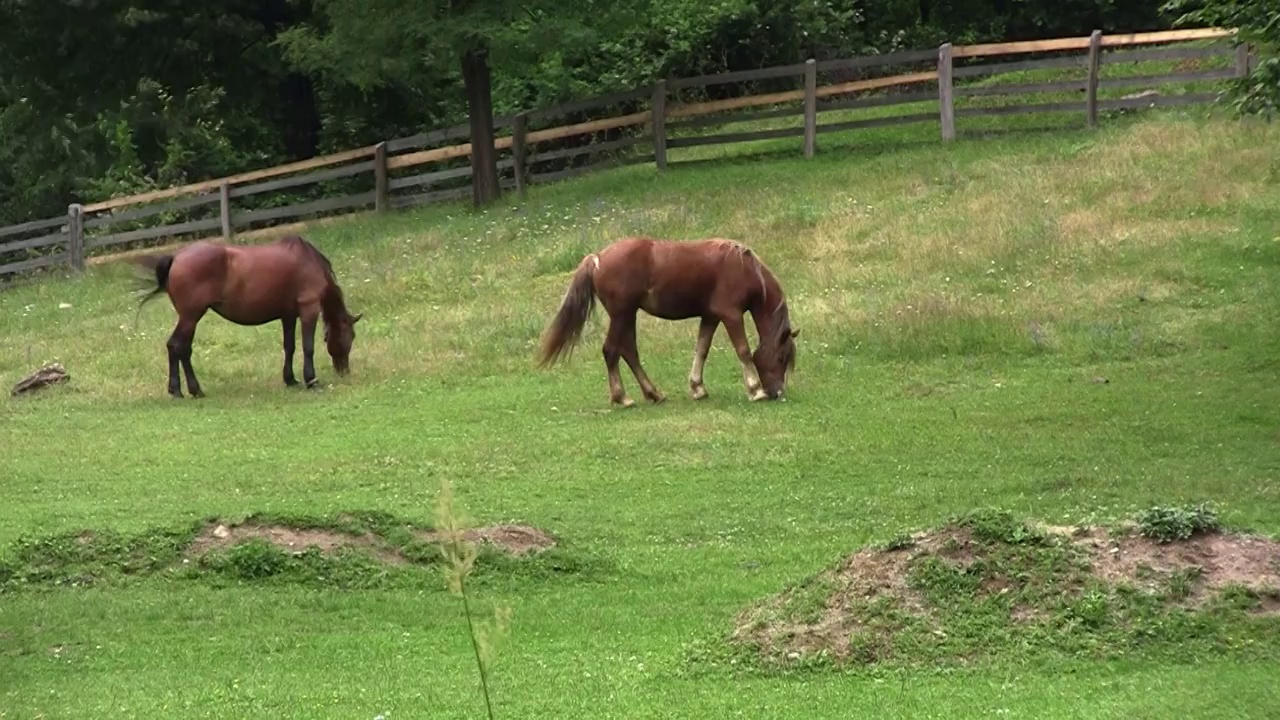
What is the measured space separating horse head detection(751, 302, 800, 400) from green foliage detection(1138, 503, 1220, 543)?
789cm

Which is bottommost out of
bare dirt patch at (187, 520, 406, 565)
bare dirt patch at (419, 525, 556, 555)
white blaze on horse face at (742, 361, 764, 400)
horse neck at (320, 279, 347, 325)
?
white blaze on horse face at (742, 361, 764, 400)

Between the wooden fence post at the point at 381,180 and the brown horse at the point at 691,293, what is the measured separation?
1577 cm

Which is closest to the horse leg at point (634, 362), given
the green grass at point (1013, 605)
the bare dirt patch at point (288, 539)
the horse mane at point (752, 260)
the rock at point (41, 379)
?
the horse mane at point (752, 260)

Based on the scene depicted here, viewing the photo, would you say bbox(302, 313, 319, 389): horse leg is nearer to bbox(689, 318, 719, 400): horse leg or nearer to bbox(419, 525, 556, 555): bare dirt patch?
bbox(689, 318, 719, 400): horse leg

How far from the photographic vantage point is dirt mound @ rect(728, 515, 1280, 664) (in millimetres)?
8250

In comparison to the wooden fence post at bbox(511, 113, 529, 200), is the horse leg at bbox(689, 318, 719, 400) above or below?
below

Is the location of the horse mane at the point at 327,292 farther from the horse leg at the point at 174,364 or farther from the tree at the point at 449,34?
the tree at the point at 449,34

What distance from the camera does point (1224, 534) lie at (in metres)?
8.92

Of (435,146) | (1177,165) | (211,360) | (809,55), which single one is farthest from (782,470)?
(809,55)

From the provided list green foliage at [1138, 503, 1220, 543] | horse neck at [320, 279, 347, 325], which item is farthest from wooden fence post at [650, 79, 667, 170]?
green foliage at [1138, 503, 1220, 543]

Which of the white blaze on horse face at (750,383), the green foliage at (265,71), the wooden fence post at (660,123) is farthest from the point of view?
the green foliage at (265,71)

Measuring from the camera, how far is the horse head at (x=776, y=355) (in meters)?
16.7

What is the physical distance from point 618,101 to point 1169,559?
23999 millimetres

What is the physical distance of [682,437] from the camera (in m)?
15.1
